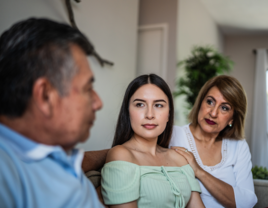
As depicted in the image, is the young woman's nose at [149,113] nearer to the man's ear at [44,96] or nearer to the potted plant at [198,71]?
the man's ear at [44,96]

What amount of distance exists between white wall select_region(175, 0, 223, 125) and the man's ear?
404 centimetres

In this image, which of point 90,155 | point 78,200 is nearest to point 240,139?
point 90,155

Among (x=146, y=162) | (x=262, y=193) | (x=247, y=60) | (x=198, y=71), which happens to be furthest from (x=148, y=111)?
(x=247, y=60)

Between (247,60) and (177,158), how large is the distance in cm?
682

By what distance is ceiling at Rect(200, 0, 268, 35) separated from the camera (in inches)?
221

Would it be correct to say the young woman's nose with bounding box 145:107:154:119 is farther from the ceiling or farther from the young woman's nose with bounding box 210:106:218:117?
the ceiling

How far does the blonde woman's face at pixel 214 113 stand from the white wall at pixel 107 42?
3.10 ft

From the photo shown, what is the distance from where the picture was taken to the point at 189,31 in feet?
17.4

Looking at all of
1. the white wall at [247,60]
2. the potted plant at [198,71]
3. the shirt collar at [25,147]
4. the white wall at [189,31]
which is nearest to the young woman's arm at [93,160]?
the shirt collar at [25,147]

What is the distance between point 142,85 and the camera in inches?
58.9

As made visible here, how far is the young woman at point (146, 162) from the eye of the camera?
1219 millimetres

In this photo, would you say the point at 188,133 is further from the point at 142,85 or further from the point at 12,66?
the point at 12,66

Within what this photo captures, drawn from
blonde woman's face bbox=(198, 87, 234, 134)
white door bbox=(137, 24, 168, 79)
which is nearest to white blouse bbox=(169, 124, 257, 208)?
blonde woman's face bbox=(198, 87, 234, 134)

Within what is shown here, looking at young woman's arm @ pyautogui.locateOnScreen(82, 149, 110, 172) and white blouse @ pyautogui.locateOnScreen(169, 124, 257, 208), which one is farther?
white blouse @ pyautogui.locateOnScreen(169, 124, 257, 208)
